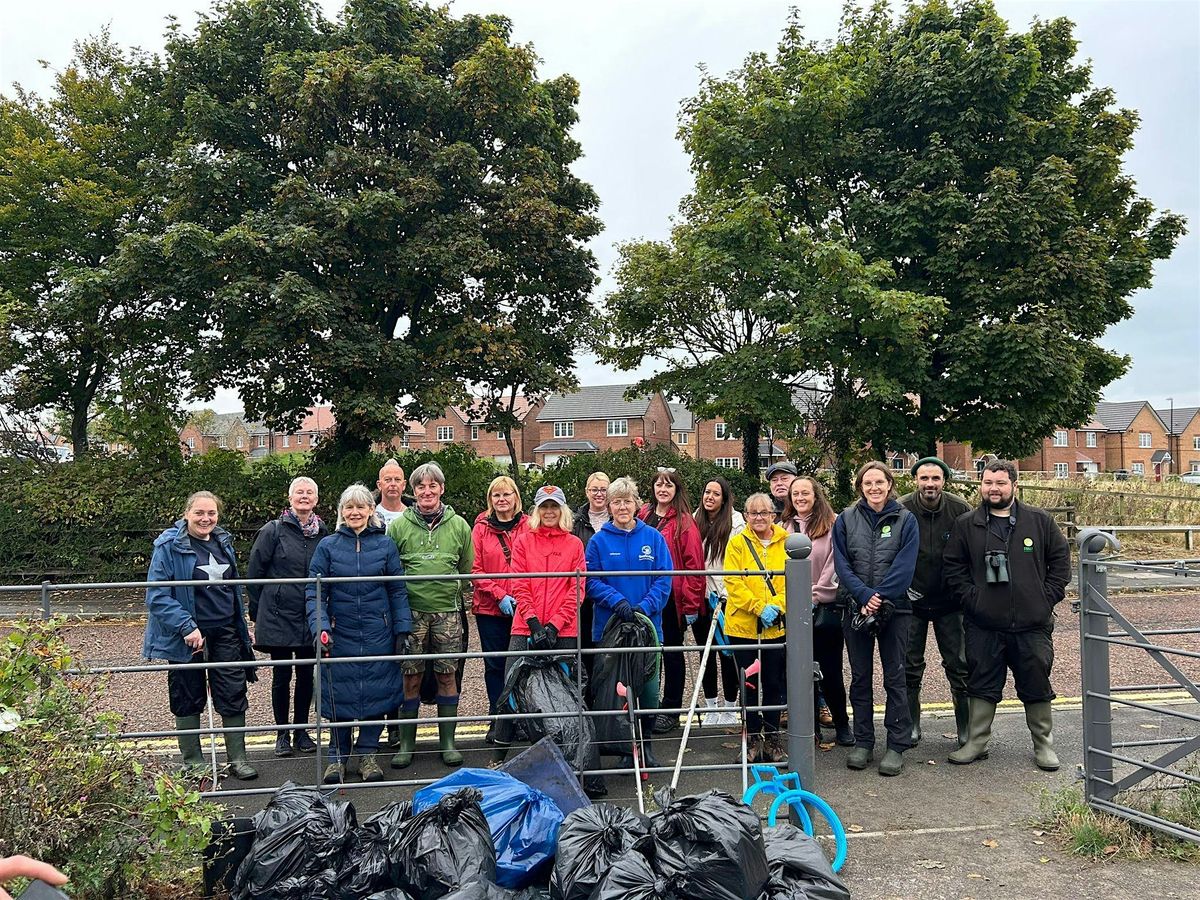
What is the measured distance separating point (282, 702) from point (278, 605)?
0.69 metres

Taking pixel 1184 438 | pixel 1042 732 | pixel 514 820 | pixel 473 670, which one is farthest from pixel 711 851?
pixel 1184 438

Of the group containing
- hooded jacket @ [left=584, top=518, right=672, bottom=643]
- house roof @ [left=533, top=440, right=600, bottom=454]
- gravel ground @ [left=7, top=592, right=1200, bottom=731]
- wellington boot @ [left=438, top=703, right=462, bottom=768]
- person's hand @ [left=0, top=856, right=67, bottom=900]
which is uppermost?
house roof @ [left=533, top=440, right=600, bottom=454]

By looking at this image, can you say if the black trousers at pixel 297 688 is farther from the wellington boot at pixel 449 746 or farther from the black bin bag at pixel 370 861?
the black bin bag at pixel 370 861

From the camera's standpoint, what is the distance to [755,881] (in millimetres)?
3043

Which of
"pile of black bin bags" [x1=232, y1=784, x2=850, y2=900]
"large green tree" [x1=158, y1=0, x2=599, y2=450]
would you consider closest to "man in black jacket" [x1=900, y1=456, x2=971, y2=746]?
"pile of black bin bags" [x1=232, y1=784, x2=850, y2=900]

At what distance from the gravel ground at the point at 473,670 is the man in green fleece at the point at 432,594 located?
4.77 feet

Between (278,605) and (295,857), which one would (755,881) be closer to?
(295,857)

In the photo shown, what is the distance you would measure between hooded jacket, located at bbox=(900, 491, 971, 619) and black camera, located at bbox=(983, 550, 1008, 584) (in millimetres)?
346

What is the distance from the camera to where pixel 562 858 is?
126 inches

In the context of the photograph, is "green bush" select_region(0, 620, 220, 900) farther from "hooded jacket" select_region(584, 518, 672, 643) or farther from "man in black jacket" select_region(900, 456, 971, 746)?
"man in black jacket" select_region(900, 456, 971, 746)

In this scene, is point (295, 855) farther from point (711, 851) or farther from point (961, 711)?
point (961, 711)

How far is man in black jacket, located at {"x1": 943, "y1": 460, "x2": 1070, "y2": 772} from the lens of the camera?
16.9 ft

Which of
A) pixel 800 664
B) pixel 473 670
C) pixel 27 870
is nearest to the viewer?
pixel 27 870

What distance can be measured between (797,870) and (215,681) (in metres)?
3.80
